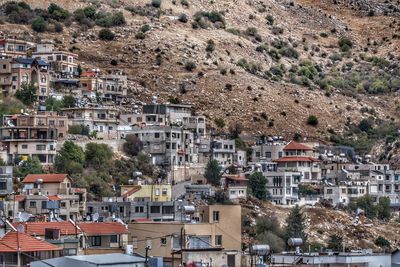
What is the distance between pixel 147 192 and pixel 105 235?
3275cm

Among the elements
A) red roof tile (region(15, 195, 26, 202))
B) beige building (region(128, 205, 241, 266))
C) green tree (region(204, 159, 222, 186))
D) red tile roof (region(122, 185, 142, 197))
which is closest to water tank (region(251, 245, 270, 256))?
beige building (region(128, 205, 241, 266))

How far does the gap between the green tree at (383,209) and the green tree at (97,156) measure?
1698 centimetres

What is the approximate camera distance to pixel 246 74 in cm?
12712

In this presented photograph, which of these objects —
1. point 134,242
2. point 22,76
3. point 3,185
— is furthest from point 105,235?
point 22,76

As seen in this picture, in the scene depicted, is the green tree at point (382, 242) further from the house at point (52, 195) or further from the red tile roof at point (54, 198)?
the red tile roof at point (54, 198)

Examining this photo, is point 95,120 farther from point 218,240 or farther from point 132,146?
point 218,240

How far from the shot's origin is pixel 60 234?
2192 inches

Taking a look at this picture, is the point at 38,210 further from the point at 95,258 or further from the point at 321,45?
the point at 321,45

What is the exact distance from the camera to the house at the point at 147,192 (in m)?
90.3

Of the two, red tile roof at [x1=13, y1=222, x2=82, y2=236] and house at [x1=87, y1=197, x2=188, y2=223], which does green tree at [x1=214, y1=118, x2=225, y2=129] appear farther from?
red tile roof at [x1=13, y1=222, x2=82, y2=236]

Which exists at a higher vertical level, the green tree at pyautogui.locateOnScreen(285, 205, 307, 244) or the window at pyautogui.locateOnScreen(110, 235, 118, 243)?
the green tree at pyautogui.locateOnScreen(285, 205, 307, 244)

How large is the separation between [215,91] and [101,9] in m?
16.8

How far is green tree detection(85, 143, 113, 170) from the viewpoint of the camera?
97250mm

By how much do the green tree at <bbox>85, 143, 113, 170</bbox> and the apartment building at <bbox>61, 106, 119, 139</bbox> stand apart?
5.21m
